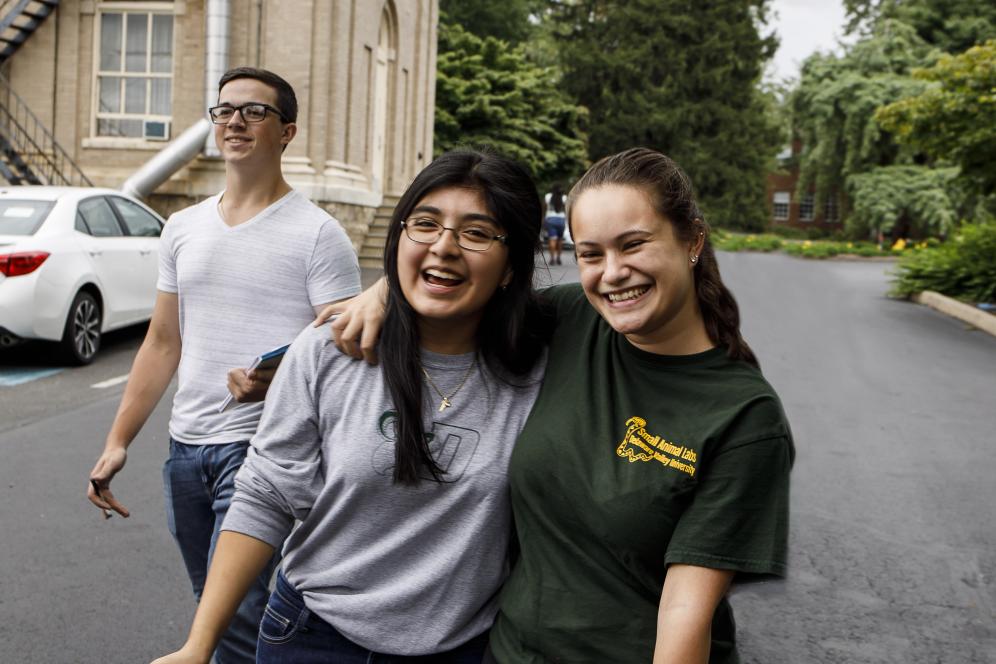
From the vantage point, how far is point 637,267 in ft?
6.39

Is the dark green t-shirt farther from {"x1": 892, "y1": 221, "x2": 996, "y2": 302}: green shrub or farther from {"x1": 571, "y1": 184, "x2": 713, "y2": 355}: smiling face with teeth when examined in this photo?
{"x1": 892, "y1": 221, "x2": 996, "y2": 302}: green shrub

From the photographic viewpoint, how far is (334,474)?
2.10 meters

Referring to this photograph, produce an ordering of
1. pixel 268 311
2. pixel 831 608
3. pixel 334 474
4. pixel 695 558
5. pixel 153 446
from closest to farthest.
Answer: pixel 695 558 → pixel 334 474 → pixel 268 311 → pixel 831 608 → pixel 153 446

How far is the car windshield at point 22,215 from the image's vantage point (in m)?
10.1

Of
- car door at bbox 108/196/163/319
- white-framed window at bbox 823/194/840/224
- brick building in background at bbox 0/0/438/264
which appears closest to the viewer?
car door at bbox 108/196/163/319

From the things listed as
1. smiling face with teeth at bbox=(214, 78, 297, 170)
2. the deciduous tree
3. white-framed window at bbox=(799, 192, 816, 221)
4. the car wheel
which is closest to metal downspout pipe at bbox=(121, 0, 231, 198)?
Result: the car wheel

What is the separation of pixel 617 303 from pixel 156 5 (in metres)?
21.4

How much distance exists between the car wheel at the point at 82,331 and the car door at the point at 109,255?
7.3 inches

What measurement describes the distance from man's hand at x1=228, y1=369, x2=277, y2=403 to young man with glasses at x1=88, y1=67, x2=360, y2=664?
38 centimetres

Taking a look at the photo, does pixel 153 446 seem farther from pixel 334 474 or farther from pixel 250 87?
pixel 334 474

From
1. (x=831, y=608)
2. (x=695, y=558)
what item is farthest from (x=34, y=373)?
(x=695, y=558)

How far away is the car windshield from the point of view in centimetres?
1005

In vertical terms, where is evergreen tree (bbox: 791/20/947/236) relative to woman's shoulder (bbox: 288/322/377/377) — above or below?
above

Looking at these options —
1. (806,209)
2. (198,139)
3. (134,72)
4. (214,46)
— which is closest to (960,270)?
(198,139)
